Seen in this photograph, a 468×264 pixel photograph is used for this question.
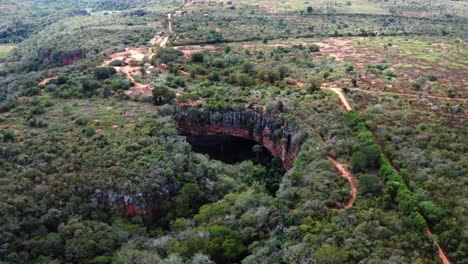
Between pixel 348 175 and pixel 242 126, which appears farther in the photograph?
pixel 242 126

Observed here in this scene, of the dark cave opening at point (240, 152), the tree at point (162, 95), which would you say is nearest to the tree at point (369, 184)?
the dark cave opening at point (240, 152)

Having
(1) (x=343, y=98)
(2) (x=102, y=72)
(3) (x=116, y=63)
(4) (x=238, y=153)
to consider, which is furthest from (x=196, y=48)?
(1) (x=343, y=98)

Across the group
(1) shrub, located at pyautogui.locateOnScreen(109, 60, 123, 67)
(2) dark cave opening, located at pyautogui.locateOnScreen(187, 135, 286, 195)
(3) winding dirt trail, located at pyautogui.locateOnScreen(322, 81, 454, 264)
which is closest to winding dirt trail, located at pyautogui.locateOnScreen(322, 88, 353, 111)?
(3) winding dirt trail, located at pyautogui.locateOnScreen(322, 81, 454, 264)

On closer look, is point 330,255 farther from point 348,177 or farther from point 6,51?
point 6,51

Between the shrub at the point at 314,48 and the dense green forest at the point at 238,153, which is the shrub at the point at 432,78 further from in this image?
the shrub at the point at 314,48

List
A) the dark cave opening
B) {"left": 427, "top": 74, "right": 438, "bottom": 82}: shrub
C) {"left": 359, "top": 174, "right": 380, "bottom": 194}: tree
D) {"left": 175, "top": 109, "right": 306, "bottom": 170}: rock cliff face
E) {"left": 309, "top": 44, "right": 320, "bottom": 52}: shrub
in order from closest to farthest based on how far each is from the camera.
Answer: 1. {"left": 359, "top": 174, "right": 380, "bottom": 194}: tree
2. the dark cave opening
3. {"left": 175, "top": 109, "right": 306, "bottom": 170}: rock cliff face
4. {"left": 427, "top": 74, "right": 438, "bottom": 82}: shrub
5. {"left": 309, "top": 44, "right": 320, "bottom": 52}: shrub

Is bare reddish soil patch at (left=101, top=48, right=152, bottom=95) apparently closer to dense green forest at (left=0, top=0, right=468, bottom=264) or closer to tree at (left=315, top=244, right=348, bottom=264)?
dense green forest at (left=0, top=0, right=468, bottom=264)
